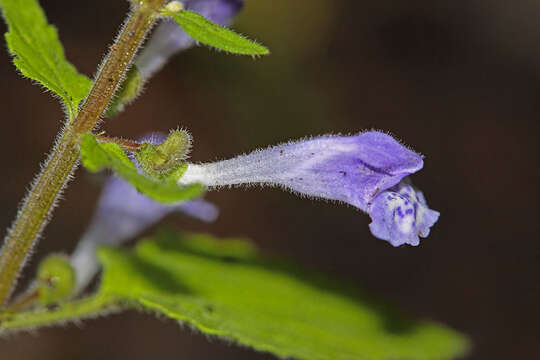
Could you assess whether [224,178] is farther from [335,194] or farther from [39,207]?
[39,207]

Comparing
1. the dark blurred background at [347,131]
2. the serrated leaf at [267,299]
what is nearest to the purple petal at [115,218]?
the serrated leaf at [267,299]

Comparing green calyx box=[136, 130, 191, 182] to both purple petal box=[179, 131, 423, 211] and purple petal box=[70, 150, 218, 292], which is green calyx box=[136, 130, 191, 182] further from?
purple petal box=[70, 150, 218, 292]

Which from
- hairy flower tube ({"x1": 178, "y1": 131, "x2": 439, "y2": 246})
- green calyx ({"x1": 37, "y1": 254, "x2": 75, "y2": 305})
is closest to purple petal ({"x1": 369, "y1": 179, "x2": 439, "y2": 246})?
hairy flower tube ({"x1": 178, "y1": 131, "x2": 439, "y2": 246})

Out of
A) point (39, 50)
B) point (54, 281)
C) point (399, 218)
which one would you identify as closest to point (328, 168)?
point (399, 218)

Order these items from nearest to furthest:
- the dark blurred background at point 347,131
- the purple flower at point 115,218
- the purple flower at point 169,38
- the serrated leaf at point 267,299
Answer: the purple flower at point 169,38
the serrated leaf at point 267,299
the purple flower at point 115,218
the dark blurred background at point 347,131

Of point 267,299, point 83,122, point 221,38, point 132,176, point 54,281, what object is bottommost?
point 54,281

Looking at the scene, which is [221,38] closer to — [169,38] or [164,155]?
[164,155]

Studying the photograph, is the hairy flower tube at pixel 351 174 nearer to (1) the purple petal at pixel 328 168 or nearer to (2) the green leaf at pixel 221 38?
(1) the purple petal at pixel 328 168
